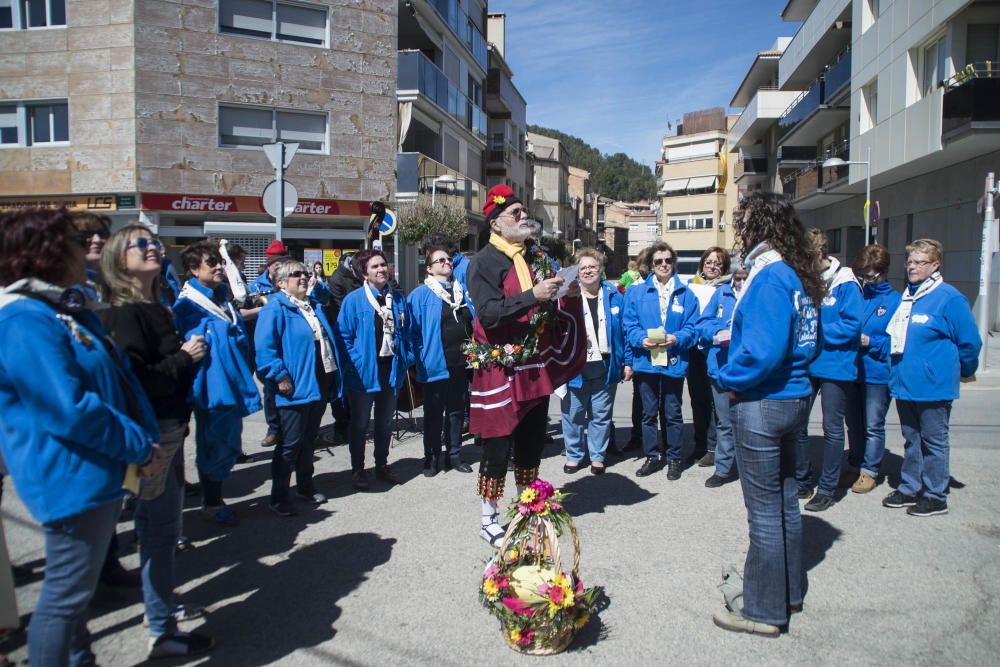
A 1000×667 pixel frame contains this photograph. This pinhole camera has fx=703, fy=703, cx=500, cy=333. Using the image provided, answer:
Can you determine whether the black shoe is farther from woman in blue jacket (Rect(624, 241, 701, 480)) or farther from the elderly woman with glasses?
the elderly woman with glasses

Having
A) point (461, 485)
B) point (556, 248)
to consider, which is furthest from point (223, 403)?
point (556, 248)

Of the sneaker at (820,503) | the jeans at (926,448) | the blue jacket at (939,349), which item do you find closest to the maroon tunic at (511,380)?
the sneaker at (820,503)

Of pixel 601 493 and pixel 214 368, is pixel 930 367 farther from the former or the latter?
pixel 214 368

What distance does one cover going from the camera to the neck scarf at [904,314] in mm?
5035

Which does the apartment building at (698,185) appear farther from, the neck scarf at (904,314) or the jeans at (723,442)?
the neck scarf at (904,314)

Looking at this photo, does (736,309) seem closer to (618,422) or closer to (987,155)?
(618,422)

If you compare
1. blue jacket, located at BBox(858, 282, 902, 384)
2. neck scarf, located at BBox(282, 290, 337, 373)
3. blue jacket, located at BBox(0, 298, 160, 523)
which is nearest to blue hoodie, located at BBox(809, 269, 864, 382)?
blue jacket, located at BBox(858, 282, 902, 384)

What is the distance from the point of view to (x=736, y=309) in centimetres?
345

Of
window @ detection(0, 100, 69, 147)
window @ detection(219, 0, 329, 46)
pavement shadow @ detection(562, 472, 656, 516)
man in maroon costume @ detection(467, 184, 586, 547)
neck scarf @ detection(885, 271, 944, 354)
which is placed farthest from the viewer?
window @ detection(219, 0, 329, 46)

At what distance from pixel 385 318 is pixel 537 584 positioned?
3204 mm

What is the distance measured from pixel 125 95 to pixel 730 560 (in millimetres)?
21154

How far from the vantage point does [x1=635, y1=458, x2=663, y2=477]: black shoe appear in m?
→ 6.17

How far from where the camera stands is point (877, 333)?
18.1 ft

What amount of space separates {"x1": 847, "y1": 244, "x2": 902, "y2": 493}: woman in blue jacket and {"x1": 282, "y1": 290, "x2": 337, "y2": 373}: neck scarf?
4.15 meters
